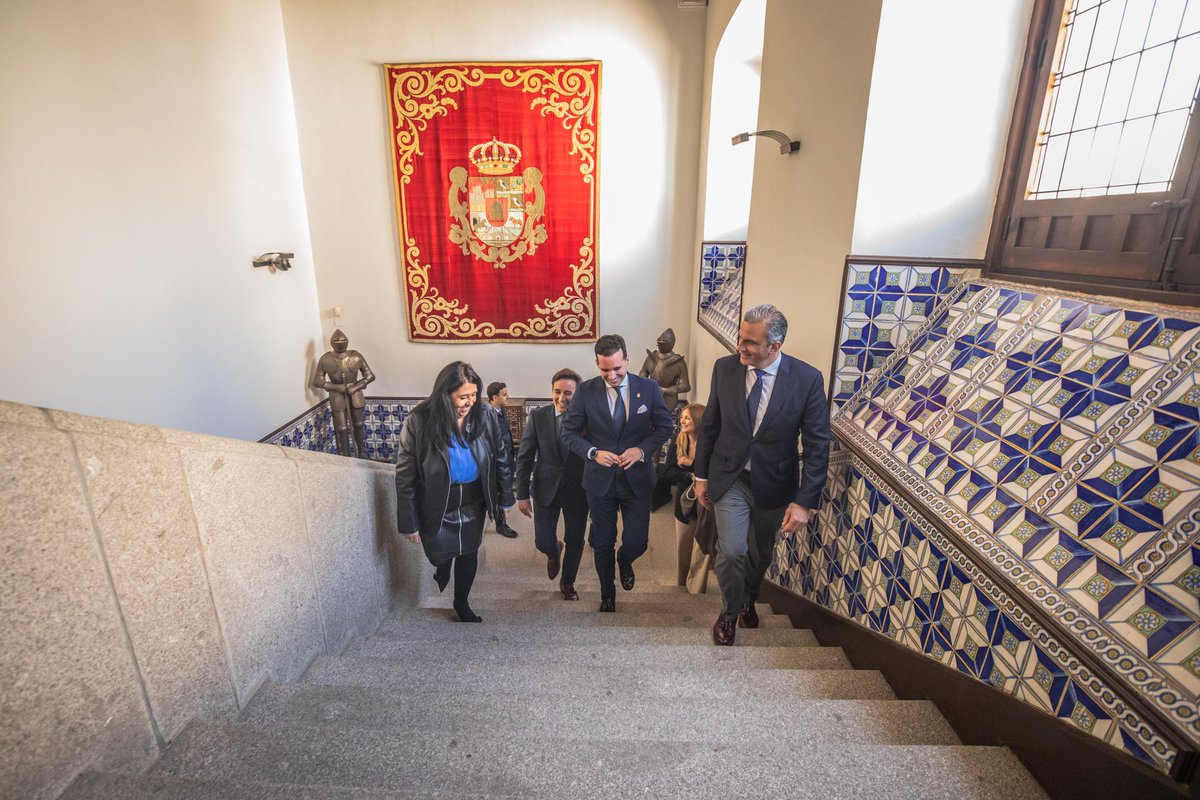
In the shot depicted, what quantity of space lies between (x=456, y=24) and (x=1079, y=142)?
5736 millimetres

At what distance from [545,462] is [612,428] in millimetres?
523

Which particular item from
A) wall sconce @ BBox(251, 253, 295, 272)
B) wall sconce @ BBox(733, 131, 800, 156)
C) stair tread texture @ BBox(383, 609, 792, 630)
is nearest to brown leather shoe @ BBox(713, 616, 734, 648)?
stair tread texture @ BBox(383, 609, 792, 630)

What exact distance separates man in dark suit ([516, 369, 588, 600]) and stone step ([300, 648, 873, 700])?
1145 millimetres

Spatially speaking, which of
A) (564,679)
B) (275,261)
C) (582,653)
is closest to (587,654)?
(582,653)

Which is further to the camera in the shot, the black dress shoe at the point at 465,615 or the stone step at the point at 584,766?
the black dress shoe at the point at 465,615

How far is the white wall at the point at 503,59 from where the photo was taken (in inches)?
235

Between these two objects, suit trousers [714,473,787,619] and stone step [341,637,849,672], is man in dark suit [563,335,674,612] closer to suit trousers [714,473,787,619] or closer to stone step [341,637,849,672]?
suit trousers [714,473,787,619]

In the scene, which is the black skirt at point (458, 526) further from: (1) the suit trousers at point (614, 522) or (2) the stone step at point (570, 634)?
(1) the suit trousers at point (614, 522)

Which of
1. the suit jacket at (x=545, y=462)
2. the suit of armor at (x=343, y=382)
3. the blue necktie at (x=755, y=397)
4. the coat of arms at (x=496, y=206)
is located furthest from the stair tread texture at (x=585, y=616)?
the coat of arms at (x=496, y=206)

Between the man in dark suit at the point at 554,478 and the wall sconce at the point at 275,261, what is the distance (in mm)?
3791

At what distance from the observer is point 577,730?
1756 mm

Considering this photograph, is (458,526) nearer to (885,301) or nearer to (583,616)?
(583,616)

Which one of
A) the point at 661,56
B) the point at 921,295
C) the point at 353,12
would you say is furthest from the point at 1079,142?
the point at 353,12

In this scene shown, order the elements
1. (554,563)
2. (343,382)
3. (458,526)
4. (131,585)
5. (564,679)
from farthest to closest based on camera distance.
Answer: (343,382) < (554,563) < (458,526) < (564,679) < (131,585)
